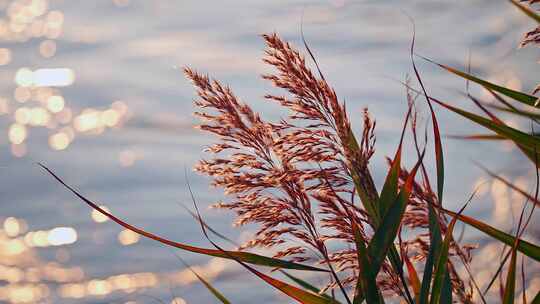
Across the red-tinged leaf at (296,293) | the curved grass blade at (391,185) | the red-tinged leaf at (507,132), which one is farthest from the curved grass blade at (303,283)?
the red-tinged leaf at (507,132)

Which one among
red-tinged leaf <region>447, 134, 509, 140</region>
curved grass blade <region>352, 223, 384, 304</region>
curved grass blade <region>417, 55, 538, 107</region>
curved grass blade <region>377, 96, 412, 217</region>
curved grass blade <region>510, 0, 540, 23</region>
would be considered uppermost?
curved grass blade <region>510, 0, 540, 23</region>

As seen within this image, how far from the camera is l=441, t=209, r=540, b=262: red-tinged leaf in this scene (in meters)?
1.79

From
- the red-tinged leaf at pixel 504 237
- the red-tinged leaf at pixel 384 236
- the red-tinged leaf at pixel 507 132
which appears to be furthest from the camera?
the red-tinged leaf at pixel 507 132

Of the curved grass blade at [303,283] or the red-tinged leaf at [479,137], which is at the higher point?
the red-tinged leaf at [479,137]

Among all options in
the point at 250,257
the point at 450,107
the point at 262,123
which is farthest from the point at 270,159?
the point at 450,107

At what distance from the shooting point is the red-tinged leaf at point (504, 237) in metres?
1.79

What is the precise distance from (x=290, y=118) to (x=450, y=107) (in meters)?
0.38

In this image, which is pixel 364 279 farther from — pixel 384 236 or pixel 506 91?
pixel 506 91

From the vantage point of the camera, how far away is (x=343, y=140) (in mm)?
1850

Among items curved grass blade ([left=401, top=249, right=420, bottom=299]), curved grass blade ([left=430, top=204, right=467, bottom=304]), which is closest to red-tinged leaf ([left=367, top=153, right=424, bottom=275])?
curved grass blade ([left=430, top=204, right=467, bottom=304])

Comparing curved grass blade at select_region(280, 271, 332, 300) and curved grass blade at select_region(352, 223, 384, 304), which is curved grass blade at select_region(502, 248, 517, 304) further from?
curved grass blade at select_region(280, 271, 332, 300)

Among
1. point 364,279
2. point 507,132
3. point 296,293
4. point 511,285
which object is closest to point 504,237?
point 511,285

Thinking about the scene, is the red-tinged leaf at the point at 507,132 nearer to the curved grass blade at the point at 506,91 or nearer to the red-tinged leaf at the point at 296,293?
the curved grass blade at the point at 506,91

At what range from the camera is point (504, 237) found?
1817 millimetres
